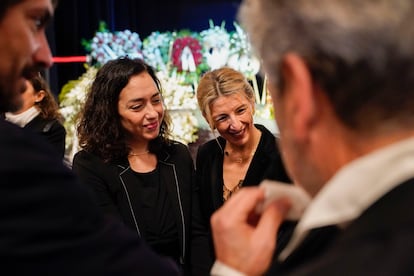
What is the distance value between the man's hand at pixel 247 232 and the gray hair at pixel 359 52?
0.72ft

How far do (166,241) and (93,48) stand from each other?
1.93 meters

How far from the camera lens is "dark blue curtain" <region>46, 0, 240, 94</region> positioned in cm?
501

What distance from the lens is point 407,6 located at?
56 centimetres

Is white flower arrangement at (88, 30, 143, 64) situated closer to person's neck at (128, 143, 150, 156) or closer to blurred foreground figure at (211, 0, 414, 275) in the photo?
person's neck at (128, 143, 150, 156)

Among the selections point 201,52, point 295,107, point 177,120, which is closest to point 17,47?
point 295,107

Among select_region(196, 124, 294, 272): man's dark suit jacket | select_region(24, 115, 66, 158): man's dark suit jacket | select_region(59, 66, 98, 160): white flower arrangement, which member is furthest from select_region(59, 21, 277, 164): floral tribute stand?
select_region(196, 124, 294, 272): man's dark suit jacket

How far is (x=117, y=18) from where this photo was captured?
17.1ft

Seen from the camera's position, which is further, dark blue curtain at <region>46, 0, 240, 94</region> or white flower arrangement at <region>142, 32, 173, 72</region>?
dark blue curtain at <region>46, 0, 240, 94</region>

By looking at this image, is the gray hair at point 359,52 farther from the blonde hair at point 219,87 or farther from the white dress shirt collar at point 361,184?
the blonde hair at point 219,87

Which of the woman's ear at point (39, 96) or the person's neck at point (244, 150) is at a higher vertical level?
the woman's ear at point (39, 96)

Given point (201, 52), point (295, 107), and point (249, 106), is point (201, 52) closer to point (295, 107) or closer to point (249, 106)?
point (249, 106)

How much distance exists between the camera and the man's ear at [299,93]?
0.59 m

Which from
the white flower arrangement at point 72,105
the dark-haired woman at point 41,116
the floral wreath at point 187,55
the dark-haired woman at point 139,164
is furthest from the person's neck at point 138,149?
the floral wreath at point 187,55

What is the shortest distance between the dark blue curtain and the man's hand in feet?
13.7
